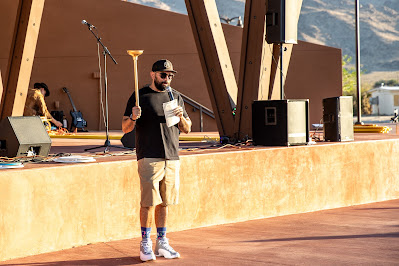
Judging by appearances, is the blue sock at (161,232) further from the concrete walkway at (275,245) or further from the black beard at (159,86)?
the black beard at (159,86)

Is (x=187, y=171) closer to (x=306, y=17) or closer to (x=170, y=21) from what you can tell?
(x=170, y=21)

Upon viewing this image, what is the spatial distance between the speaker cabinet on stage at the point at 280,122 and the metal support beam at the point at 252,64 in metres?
0.77

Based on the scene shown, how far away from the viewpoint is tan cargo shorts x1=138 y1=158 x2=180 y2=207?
5.19 m

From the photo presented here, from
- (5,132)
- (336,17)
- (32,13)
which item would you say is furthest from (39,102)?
(336,17)

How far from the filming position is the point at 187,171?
6957mm

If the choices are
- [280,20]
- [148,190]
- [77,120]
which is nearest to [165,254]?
[148,190]

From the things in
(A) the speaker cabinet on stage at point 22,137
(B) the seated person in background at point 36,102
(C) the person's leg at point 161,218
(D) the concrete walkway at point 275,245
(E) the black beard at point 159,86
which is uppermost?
(B) the seated person in background at point 36,102

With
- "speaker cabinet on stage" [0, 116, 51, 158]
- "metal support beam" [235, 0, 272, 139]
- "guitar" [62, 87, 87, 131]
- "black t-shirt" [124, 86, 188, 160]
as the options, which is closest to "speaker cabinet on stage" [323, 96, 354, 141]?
"metal support beam" [235, 0, 272, 139]

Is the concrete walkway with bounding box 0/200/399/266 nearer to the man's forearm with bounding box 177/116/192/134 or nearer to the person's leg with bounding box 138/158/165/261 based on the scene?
the person's leg with bounding box 138/158/165/261

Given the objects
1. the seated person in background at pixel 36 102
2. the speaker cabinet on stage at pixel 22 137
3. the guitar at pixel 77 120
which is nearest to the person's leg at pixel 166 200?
the speaker cabinet on stage at pixel 22 137

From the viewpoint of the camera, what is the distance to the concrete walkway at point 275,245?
540cm

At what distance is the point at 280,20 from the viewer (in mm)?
8500

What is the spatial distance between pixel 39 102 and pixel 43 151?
629cm

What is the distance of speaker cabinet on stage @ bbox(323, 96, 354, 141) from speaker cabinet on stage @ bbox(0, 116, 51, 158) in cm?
388
